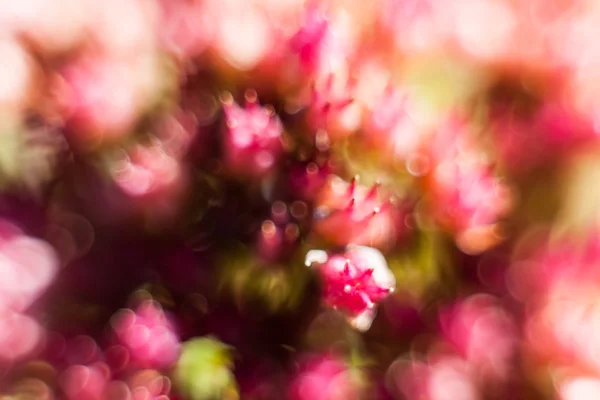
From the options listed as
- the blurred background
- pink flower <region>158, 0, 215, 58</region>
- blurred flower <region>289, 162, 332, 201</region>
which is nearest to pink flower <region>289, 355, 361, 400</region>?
the blurred background

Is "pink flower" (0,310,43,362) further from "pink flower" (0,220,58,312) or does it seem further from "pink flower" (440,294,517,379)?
"pink flower" (440,294,517,379)

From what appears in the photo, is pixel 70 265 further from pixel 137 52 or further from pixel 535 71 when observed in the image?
pixel 535 71

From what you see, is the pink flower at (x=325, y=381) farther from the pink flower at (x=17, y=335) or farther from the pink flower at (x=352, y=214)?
the pink flower at (x=17, y=335)

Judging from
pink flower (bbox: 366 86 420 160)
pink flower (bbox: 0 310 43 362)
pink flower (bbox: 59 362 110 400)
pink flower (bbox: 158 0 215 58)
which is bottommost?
pink flower (bbox: 59 362 110 400)

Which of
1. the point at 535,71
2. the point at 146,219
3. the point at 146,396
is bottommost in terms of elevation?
the point at 146,396

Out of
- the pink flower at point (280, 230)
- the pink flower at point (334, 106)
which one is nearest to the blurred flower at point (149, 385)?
the pink flower at point (280, 230)

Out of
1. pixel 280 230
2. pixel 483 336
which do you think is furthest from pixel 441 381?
pixel 280 230

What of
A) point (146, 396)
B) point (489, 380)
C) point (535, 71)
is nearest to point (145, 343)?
point (146, 396)
